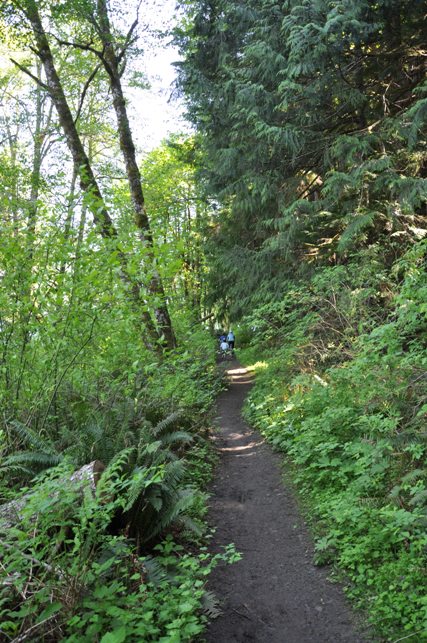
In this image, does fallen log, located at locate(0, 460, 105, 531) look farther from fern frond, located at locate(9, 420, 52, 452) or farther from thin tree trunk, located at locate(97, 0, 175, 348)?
thin tree trunk, located at locate(97, 0, 175, 348)

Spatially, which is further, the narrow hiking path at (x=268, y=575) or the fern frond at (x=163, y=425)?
the fern frond at (x=163, y=425)

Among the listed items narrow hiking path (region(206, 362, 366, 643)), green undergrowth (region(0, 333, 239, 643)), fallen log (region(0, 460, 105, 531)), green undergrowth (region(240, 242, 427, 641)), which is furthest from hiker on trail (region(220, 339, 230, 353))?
fallen log (region(0, 460, 105, 531))

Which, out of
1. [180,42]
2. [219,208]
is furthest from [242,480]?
[180,42]

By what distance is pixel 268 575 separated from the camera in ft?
13.6

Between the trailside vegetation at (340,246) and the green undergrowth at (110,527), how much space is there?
4.58ft

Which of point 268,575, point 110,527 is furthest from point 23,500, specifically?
point 268,575

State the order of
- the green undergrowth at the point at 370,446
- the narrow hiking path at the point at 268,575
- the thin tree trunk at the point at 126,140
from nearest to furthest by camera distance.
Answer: the narrow hiking path at the point at 268,575 < the green undergrowth at the point at 370,446 < the thin tree trunk at the point at 126,140

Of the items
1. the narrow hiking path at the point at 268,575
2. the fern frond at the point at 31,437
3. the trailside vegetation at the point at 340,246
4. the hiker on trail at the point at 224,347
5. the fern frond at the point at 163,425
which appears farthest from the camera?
the hiker on trail at the point at 224,347

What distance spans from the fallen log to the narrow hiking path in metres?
1.46

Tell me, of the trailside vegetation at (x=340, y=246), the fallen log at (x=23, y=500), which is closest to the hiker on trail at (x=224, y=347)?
the trailside vegetation at (x=340, y=246)

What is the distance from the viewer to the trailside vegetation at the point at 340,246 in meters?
4.18

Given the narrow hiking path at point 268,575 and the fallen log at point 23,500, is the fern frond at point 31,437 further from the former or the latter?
the narrow hiking path at point 268,575

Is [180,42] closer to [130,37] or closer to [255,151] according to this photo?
[130,37]

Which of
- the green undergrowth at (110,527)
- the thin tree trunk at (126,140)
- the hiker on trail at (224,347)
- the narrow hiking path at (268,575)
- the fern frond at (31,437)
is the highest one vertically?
the thin tree trunk at (126,140)
